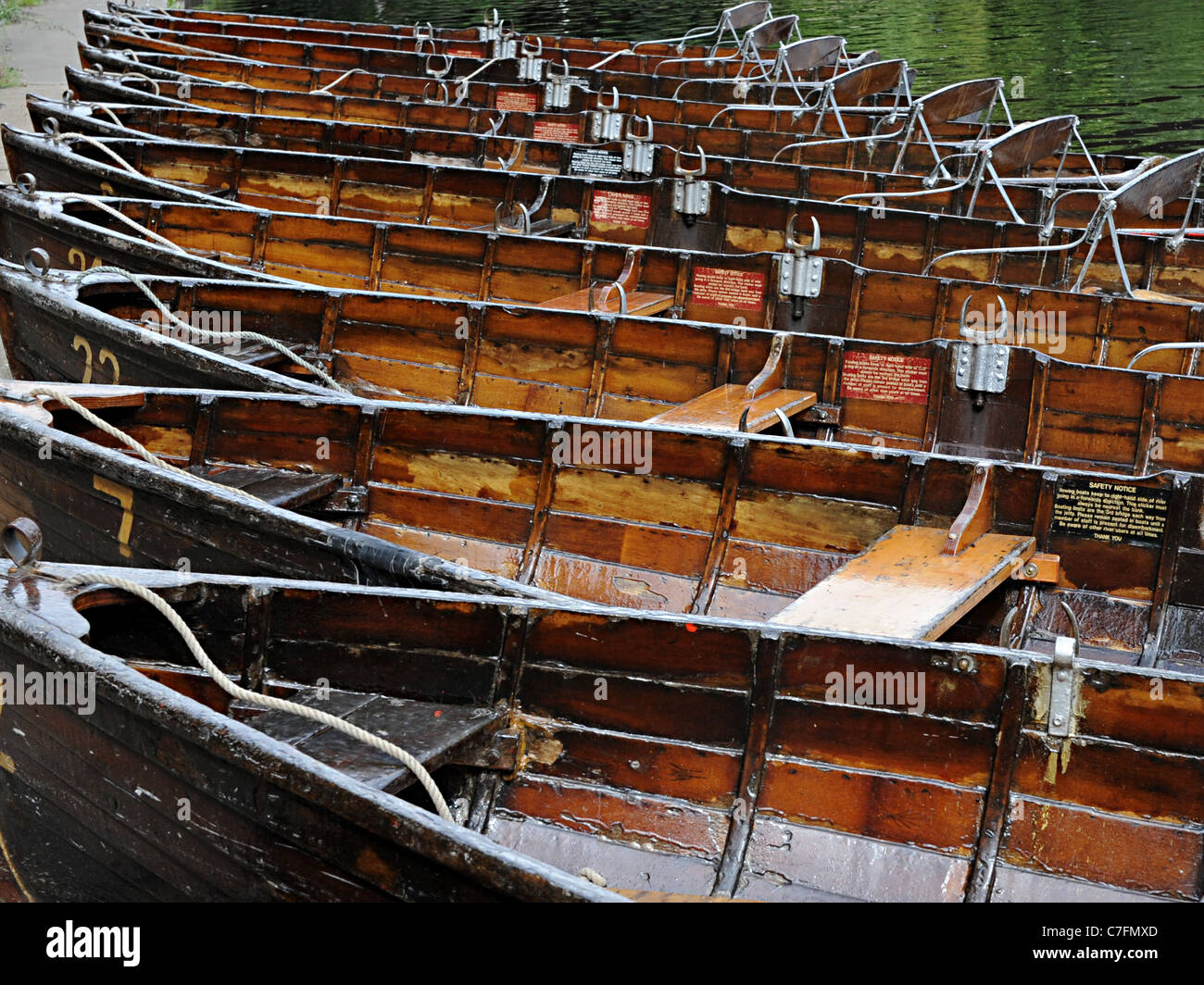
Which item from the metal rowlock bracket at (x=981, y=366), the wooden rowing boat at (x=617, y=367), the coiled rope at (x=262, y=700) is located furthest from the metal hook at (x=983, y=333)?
the coiled rope at (x=262, y=700)

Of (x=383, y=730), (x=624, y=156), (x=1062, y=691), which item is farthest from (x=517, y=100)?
(x=1062, y=691)

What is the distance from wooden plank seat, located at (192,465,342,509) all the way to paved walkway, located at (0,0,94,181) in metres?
9.25

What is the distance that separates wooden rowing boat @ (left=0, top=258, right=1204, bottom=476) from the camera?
6891 millimetres

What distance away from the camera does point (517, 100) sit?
16422 millimetres

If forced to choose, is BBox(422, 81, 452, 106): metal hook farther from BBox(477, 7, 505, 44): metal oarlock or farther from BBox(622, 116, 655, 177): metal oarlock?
BBox(622, 116, 655, 177): metal oarlock

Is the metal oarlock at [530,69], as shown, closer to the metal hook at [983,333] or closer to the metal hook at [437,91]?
the metal hook at [437,91]

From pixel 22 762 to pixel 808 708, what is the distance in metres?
2.58

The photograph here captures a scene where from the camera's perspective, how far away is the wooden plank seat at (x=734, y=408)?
6797 mm

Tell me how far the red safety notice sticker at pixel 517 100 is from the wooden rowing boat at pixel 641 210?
17.4 ft

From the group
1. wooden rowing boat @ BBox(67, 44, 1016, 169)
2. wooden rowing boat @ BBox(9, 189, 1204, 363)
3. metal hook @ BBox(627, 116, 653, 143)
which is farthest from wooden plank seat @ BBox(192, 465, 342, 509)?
wooden rowing boat @ BBox(67, 44, 1016, 169)

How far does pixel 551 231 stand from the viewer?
11219mm
